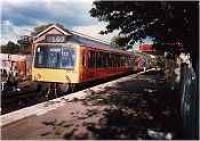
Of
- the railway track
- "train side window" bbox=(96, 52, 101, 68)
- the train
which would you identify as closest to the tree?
the train

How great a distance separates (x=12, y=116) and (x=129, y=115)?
3.58 metres

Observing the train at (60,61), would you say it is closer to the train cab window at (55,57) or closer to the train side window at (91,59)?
the train cab window at (55,57)

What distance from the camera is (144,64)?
48594mm

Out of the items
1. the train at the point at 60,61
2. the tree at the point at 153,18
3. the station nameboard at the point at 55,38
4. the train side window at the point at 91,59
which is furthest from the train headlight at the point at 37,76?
the tree at the point at 153,18

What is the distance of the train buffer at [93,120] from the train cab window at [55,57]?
2.64m

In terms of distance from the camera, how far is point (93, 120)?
10.9 metres

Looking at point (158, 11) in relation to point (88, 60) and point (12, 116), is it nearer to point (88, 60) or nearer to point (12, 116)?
point (12, 116)

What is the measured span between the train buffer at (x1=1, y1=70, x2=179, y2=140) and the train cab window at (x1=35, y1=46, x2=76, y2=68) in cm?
264

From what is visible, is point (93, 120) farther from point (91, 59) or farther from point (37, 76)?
point (91, 59)

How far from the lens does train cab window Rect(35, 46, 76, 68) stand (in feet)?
57.1

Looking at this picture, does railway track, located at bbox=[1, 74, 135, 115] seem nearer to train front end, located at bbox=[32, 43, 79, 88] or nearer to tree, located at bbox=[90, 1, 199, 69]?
train front end, located at bbox=[32, 43, 79, 88]

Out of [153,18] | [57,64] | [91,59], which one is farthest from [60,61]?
[153,18]

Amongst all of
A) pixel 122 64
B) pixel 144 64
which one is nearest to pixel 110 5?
pixel 122 64

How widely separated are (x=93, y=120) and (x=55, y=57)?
7.23 meters
